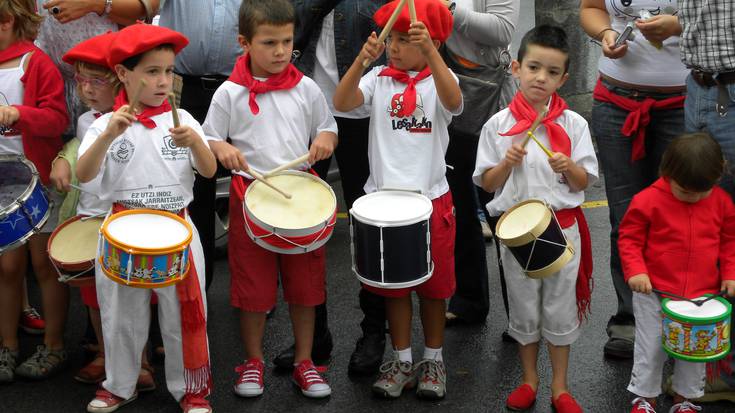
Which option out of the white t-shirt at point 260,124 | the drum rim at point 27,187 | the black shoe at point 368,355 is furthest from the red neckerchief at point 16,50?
the black shoe at point 368,355

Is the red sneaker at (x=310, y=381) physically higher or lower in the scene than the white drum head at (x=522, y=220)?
lower

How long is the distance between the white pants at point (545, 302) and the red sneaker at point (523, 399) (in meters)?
0.21

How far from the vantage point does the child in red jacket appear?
13.5 feet

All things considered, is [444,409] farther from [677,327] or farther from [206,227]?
[206,227]

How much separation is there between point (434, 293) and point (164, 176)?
1.29m

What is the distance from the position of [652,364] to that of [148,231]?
83.2 inches

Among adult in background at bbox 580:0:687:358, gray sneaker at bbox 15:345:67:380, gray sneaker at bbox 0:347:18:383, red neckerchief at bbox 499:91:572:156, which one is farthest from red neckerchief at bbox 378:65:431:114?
gray sneaker at bbox 0:347:18:383

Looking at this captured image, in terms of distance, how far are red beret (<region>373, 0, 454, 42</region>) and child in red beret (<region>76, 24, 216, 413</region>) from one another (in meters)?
0.87

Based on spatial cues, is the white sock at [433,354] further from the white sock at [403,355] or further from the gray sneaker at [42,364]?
the gray sneaker at [42,364]

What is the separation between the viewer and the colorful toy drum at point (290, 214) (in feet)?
14.0

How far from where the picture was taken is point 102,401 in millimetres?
4527

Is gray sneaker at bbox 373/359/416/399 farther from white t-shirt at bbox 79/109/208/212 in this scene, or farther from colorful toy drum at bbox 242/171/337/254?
white t-shirt at bbox 79/109/208/212

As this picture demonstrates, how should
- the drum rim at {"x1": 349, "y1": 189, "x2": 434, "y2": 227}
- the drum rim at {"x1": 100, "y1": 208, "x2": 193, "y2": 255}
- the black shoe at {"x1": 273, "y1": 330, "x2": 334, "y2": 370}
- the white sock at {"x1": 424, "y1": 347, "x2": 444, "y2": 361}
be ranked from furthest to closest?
the black shoe at {"x1": 273, "y1": 330, "x2": 334, "y2": 370} < the white sock at {"x1": 424, "y1": 347, "x2": 444, "y2": 361} < the drum rim at {"x1": 349, "y1": 189, "x2": 434, "y2": 227} < the drum rim at {"x1": 100, "y1": 208, "x2": 193, "y2": 255}

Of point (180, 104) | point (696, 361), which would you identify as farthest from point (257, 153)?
point (696, 361)
